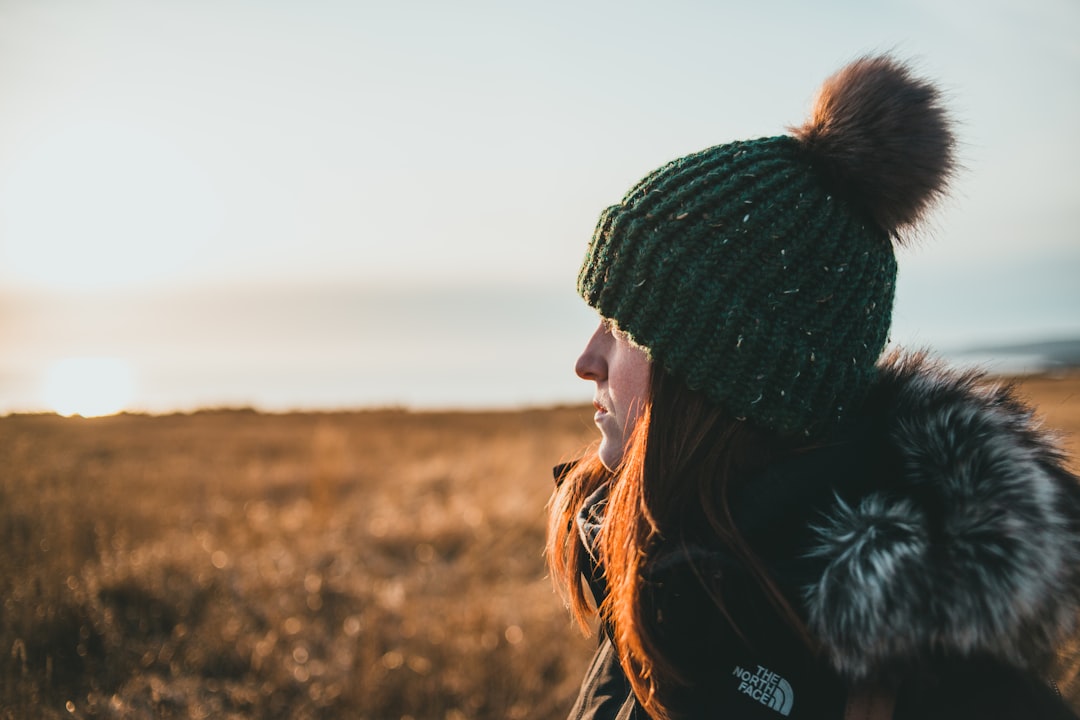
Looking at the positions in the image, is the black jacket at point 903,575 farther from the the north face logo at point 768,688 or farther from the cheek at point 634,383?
the cheek at point 634,383

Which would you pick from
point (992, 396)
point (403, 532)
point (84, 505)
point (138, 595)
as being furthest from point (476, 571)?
point (992, 396)

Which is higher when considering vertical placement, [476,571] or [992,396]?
[992,396]

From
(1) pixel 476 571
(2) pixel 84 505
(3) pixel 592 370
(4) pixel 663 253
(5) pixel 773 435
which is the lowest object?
(1) pixel 476 571

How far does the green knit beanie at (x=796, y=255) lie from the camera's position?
57.7 inches

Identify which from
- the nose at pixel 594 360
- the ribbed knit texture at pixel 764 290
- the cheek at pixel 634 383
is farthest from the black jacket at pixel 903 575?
the nose at pixel 594 360

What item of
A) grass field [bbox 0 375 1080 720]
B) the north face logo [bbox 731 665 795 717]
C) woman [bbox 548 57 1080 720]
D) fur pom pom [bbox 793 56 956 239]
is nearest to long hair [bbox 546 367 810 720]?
woman [bbox 548 57 1080 720]

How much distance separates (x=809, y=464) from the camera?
141 cm

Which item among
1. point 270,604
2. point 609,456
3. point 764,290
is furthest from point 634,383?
point 270,604

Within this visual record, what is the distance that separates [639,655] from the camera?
1373 mm

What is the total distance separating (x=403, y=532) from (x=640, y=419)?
5.13 meters

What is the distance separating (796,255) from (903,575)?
680mm

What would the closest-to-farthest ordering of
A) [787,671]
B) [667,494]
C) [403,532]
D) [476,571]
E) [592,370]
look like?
[787,671]
[667,494]
[592,370]
[476,571]
[403,532]

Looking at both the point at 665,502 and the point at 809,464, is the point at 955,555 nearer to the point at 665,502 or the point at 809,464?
the point at 809,464

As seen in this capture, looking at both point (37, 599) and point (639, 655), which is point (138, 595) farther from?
point (639, 655)
